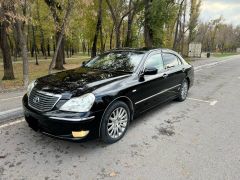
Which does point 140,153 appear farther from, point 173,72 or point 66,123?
point 173,72

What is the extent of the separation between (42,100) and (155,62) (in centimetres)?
271

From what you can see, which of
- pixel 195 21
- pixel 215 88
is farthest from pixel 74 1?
pixel 195 21

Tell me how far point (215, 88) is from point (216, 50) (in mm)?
83067

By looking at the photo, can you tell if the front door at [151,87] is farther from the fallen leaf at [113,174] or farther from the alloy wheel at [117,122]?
the fallen leaf at [113,174]

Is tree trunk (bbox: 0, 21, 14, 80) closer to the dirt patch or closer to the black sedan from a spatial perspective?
the black sedan

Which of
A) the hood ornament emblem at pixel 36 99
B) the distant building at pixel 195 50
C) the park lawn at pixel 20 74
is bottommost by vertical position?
the park lawn at pixel 20 74

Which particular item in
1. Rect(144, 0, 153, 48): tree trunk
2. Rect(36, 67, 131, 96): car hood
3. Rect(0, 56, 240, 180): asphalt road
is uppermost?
Rect(144, 0, 153, 48): tree trunk

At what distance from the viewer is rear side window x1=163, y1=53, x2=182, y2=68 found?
17.7ft

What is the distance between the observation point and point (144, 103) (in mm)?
4461

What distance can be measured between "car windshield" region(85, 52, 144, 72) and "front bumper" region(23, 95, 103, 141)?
145 centimetres

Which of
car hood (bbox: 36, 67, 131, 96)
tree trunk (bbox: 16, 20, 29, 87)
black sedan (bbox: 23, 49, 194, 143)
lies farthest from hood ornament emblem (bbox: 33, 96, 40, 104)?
tree trunk (bbox: 16, 20, 29, 87)

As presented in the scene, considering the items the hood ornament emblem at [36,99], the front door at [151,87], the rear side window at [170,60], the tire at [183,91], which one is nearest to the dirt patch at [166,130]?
the front door at [151,87]

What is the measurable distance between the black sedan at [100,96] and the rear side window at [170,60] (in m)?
0.10

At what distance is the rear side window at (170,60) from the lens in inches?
213
